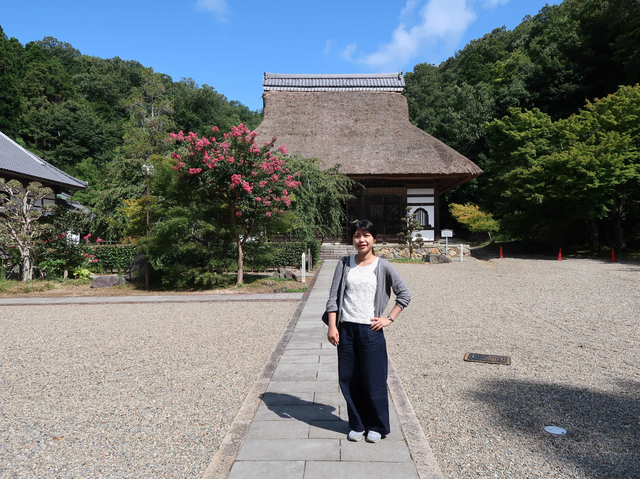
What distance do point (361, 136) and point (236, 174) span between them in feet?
38.1

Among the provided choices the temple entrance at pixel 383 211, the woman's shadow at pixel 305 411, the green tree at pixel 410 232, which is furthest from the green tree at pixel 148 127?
the woman's shadow at pixel 305 411

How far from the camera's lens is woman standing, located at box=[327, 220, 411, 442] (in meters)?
2.65

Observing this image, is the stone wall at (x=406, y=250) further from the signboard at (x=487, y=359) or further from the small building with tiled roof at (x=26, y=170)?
the signboard at (x=487, y=359)

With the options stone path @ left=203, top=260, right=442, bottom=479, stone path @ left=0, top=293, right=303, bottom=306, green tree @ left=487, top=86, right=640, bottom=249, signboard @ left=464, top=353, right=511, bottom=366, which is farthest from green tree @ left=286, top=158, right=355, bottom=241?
stone path @ left=203, top=260, right=442, bottom=479

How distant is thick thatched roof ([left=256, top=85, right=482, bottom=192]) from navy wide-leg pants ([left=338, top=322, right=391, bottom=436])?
14804 mm

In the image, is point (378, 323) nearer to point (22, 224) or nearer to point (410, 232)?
point (22, 224)

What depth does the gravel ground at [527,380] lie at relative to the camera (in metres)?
2.67

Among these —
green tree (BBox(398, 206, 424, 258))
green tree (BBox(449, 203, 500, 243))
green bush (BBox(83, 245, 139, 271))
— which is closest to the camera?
Answer: green bush (BBox(83, 245, 139, 271))

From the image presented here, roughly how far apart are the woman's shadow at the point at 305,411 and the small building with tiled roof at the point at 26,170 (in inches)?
476

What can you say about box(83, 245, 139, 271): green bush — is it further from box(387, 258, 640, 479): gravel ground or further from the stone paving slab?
the stone paving slab

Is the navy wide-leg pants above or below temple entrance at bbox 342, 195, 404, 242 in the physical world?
below

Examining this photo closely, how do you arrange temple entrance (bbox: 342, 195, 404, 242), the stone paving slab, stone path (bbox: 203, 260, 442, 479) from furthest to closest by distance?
temple entrance (bbox: 342, 195, 404, 242)
the stone paving slab
stone path (bbox: 203, 260, 442, 479)

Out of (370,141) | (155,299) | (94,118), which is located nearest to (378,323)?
(155,299)

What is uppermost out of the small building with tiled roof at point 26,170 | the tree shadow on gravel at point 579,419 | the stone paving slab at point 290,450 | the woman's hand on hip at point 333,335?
the small building with tiled roof at point 26,170
